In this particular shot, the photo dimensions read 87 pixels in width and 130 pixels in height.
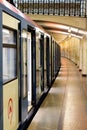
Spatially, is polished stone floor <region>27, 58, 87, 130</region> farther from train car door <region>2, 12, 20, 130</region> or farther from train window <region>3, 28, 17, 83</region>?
train window <region>3, 28, 17, 83</region>

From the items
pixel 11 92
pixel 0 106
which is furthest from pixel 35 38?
pixel 0 106

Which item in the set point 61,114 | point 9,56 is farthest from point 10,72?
point 61,114

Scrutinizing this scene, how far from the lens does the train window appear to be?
443 centimetres

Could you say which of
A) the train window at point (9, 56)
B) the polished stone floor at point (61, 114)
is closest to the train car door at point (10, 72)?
the train window at point (9, 56)

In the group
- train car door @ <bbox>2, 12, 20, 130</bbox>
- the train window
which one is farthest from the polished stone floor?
the train window

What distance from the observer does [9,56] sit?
474cm

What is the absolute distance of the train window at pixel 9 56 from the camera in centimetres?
443

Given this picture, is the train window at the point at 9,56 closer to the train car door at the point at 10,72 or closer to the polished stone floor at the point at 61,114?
the train car door at the point at 10,72

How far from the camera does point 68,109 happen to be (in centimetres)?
891

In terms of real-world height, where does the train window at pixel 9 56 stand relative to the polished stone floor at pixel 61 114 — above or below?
above

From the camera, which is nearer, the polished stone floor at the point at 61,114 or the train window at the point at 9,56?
the train window at the point at 9,56

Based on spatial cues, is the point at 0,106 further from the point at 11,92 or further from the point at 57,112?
the point at 57,112

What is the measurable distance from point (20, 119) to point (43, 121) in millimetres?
1854

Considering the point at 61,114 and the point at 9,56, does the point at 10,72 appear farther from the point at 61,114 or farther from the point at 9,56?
the point at 61,114
